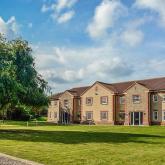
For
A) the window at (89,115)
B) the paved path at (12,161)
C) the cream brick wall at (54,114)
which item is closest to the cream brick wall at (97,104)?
the window at (89,115)

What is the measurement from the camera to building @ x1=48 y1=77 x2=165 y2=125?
7231 cm

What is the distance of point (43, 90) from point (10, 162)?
27162mm

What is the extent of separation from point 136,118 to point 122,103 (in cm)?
453

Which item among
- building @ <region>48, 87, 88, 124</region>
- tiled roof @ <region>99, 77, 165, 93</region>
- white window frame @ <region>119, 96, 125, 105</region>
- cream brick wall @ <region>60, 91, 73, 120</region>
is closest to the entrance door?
white window frame @ <region>119, 96, 125, 105</region>

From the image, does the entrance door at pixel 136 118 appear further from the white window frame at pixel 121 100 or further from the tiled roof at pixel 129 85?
the tiled roof at pixel 129 85

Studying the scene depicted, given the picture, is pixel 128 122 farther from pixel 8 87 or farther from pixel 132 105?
pixel 8 87

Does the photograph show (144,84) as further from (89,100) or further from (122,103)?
(89,100)

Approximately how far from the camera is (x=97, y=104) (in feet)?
268

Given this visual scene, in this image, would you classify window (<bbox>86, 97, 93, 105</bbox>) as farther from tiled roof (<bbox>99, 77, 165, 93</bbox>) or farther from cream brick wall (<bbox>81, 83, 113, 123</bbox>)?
tiled roof (<bbox>99, 77, 165, 93</bbox>)

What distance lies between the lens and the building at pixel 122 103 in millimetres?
72312

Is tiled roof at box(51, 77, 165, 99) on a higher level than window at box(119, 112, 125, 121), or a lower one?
higher

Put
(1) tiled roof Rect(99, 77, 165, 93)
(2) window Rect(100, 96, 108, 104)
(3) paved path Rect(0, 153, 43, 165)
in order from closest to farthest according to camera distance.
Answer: (3) paved path Rect(0, 153, 43, 165) → (1) tiled roof Rect(99, 77, 165, 93) → (2) window Rect(100, 96, 108, 104)

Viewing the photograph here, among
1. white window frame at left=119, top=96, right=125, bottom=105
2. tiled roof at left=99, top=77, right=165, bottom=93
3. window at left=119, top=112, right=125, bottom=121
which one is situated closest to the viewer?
tiled roof at left=99, top=77, right=165, bottom=93

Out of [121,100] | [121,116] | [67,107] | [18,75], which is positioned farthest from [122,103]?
[18,75]
